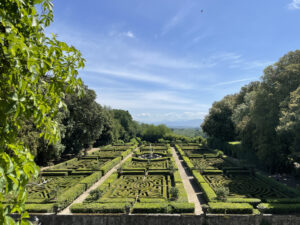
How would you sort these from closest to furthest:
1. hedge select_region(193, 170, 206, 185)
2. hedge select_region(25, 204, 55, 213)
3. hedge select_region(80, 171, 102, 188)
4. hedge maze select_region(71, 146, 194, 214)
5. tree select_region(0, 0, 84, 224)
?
tree select_region(0, 0, 84, 224) → hedge maze select_region(71, 146, 194, 214) → hedge select_region(25, 204, 55, 213) → hedge select_region(193, 170, 206, 185) → hedge select_region(80, 171, 102, 188)

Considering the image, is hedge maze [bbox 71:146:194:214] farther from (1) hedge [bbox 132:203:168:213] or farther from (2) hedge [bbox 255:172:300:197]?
(2) hedge [bbox 255:172:300:197]

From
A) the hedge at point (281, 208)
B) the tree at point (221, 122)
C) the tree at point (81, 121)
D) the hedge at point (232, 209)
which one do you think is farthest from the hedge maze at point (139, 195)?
the tree at point (221, 122)

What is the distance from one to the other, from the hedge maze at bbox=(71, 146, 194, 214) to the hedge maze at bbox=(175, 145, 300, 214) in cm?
212

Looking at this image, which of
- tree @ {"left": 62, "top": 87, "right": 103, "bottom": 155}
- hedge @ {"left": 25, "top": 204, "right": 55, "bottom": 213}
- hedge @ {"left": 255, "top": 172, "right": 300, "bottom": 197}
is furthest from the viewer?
tree @ {"left": 62, "top": 87, "right": 103, "bottom": 155}

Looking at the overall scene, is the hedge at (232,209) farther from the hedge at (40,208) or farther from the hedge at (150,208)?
the hedge at (40,208)

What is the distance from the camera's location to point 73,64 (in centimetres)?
277

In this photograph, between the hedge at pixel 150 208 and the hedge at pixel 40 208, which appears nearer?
the hedge at pixel 150 208

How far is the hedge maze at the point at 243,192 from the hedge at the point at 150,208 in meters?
2.95

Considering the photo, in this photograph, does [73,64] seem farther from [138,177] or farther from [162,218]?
[138,177]

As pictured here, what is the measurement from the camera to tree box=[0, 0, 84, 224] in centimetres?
190

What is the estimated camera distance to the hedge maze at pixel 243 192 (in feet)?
36.3

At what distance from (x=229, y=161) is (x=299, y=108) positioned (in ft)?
42.6

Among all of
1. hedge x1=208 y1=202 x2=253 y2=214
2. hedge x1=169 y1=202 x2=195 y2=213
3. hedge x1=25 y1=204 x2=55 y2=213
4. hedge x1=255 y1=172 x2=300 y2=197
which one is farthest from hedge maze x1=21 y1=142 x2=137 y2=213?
hedge x1=255 y1=172 x2=300 y2=197

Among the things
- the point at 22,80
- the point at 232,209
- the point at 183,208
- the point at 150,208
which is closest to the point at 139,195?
the point at 150,208
